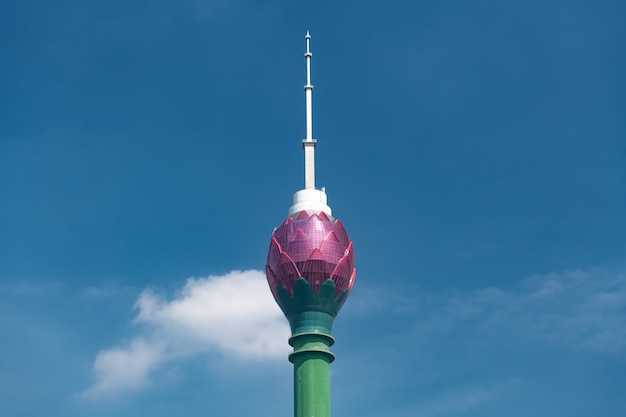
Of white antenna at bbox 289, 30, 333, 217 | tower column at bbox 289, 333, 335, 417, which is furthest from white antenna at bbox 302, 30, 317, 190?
tower column at bbox 289, 333, 335, 417

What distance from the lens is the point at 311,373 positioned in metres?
133

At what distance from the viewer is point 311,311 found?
135625 millimetres

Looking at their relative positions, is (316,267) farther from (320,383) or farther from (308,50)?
(308,50)

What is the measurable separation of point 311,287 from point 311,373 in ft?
39.5

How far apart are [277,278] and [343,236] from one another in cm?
1190

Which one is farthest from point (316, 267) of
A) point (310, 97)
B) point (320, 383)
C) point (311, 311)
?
point (310, 97)

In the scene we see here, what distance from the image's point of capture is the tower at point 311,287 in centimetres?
13325

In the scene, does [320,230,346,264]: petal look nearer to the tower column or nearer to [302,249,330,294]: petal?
[302,249,330,294]: petal

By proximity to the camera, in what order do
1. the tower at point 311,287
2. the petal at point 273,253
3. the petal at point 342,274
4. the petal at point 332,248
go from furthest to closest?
1. the petal at point 273,253
2. the petal at point 332,248
3. the petal at point 342,274
4. the tower at point 311,287

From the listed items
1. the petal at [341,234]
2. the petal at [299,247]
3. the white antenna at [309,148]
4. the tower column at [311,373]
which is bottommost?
the tower column at [311,373]

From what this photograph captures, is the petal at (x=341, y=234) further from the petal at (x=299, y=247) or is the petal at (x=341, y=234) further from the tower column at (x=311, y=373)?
the tower column at (x=311, y=373)

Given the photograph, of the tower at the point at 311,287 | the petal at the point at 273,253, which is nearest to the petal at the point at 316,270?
the tower at the point at 311,287

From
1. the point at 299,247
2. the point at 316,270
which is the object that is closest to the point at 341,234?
the point at 299,247

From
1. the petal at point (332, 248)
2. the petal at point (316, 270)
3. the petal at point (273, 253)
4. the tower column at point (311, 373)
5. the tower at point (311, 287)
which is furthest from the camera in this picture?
the petal at point (273, 253)
